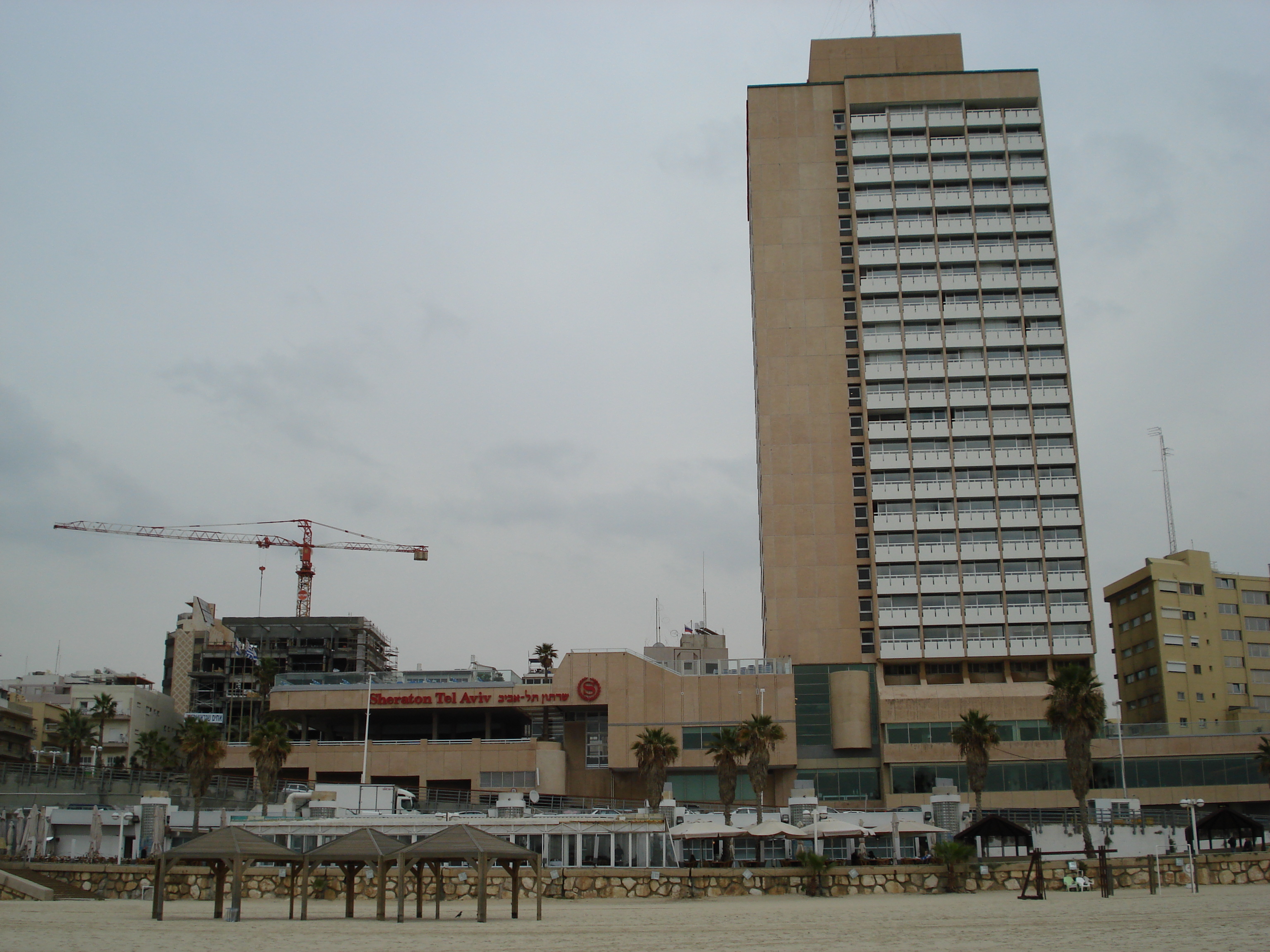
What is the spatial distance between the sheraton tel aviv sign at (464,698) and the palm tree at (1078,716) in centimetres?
3943

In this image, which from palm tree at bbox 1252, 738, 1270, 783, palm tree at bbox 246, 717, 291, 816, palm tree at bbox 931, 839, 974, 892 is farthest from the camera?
palm tree at bbox 1252, 738, 1270, 783

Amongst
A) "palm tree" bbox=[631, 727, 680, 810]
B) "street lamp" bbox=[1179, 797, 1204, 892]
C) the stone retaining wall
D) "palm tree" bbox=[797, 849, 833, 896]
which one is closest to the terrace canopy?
"street lamp" bbox=[1179, 797, 1204, 892]

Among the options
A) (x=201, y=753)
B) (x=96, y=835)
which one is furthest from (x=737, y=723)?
(x=96, y=835)

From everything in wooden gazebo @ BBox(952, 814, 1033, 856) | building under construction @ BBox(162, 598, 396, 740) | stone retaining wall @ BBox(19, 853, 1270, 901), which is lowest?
stone retaining wall @ BBox(19, 853, 1270, 901)

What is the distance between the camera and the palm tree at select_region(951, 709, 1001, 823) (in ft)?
229

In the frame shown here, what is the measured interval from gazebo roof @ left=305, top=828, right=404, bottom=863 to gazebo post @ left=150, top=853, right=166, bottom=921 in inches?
175

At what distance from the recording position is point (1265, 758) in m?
75.4

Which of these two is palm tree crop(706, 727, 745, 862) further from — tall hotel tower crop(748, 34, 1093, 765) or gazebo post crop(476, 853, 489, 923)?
gazebo post crop(476, 853, 489, 923)

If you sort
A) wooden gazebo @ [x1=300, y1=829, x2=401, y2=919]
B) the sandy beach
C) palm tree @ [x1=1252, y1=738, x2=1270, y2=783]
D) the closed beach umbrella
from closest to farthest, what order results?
1. the sandy beach
2. wooden gazebo @ [x1=300, y1=829, x2=401, y2=919]
3. the closed beach umbrella
4. palm tree @ [x1=1252, y1=738, x2=1270, y2=783]

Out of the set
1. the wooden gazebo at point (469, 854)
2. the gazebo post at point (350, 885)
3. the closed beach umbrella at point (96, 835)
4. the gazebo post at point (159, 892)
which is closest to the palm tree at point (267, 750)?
the closed beach umbrella at point (96, 835)

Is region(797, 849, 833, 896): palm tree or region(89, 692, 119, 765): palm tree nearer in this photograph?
region(797, 849, 833, 896): palm tree

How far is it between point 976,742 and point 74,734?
71.6 metres

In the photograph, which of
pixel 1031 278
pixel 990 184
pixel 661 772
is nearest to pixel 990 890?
pixel 661 772

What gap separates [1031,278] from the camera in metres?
101
